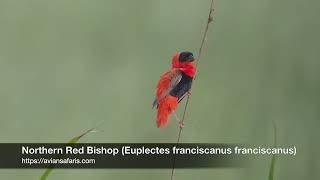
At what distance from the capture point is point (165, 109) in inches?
62.3

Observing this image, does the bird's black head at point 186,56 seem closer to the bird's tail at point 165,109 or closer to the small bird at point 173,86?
the small bird at point 173,86

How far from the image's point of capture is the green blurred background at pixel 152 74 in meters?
1.48

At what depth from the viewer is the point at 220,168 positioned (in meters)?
1.65

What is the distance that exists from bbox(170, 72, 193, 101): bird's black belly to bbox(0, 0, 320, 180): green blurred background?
0.03 meters

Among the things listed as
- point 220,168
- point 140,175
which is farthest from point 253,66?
point 140,175

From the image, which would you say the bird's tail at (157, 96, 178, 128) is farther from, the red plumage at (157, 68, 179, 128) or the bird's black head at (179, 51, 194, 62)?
the bird's black head at (179, 51, 194, 62)

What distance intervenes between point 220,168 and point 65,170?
514 mm

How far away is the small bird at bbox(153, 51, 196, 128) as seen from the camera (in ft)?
5.17

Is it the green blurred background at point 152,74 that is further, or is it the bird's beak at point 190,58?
the bird's beak at point 190,58

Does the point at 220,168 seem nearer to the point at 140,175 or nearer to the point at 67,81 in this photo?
the point at 140,175

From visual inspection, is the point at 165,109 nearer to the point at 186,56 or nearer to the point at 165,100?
the point at 165,100

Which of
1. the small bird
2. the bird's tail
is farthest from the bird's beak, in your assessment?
the bird's tail

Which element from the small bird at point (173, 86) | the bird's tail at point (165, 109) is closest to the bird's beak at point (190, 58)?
the small bird at point (173, 86)

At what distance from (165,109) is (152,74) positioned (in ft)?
0.40
